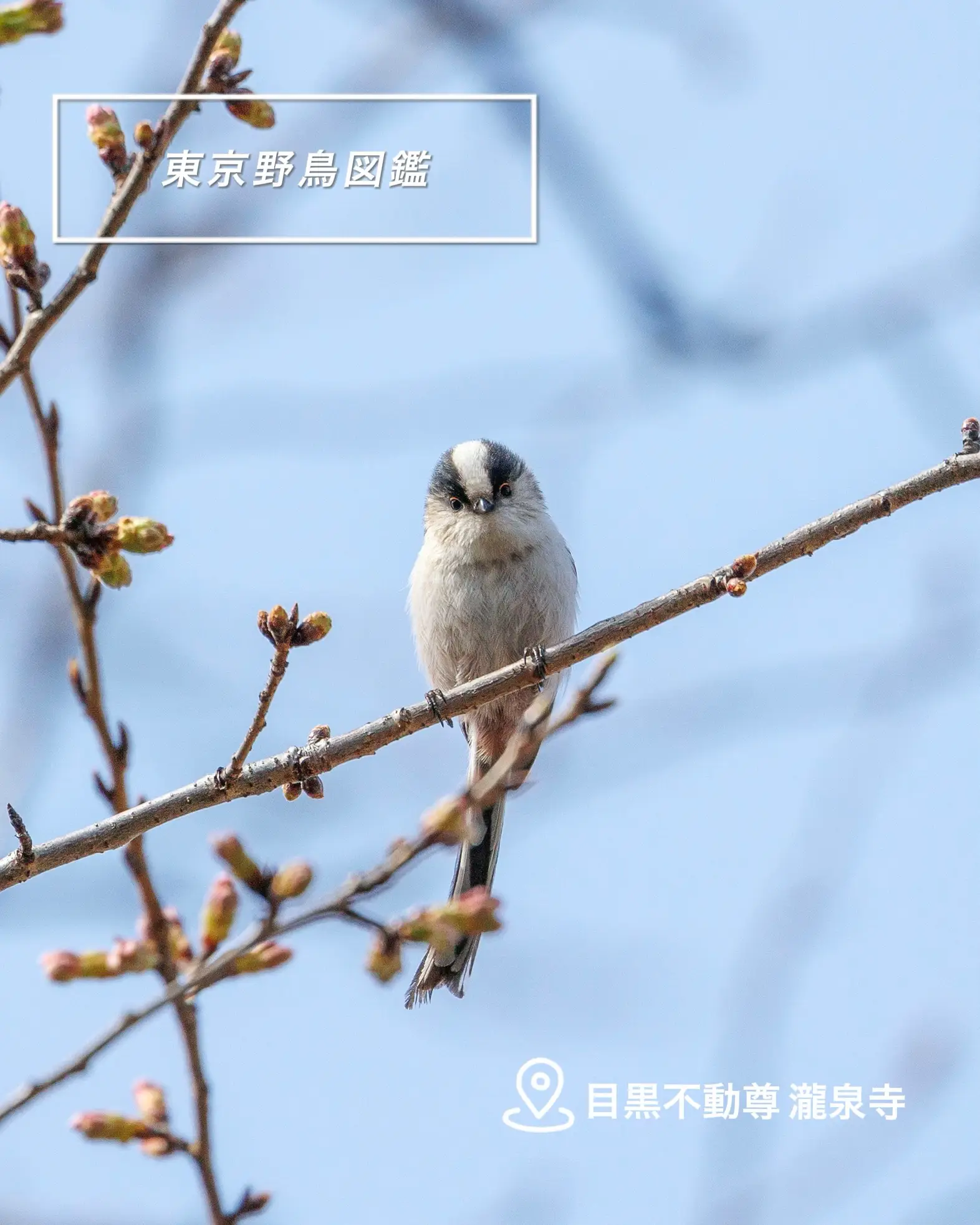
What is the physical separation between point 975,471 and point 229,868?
74.7 inches

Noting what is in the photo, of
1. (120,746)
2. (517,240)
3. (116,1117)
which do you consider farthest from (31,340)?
(517,240)

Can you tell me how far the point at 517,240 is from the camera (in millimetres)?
3871

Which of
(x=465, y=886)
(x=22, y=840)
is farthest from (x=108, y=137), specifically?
(x=465, y=886)

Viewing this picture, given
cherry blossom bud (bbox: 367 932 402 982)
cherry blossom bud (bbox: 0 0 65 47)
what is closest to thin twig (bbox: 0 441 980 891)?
cherry blossom bud (bbox: 367 932 402 982)

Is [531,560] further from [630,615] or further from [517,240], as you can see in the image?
[630,615]

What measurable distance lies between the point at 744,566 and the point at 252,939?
67.0 inches

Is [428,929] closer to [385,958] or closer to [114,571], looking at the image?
[385,958]

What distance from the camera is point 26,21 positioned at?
171cm

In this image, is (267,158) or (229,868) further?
(267,158)

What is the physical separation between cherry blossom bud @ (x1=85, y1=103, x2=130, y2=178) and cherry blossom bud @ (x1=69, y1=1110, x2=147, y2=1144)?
1.47m

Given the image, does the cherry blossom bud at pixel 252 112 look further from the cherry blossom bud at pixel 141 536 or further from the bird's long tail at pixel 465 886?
the bird's long tail at pixel 465 886

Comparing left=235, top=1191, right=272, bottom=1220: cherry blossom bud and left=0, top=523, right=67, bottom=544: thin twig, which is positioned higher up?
left=0, top=523, right=67, bottom=544: thin twig

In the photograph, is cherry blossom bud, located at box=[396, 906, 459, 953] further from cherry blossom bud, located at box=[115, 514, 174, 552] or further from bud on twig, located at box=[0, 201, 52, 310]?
bud on twig, located at box=[0, 201, 52, 310]

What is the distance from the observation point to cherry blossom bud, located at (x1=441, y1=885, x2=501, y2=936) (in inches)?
71.4
